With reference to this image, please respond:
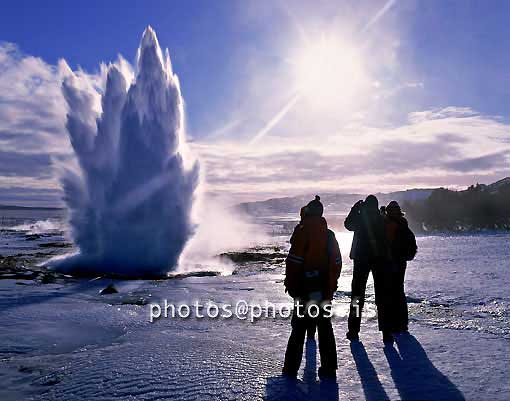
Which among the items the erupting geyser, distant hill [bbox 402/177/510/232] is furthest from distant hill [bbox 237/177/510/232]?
the erupting geyser

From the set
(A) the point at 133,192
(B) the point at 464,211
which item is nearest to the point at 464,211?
(B) the point at 464,211

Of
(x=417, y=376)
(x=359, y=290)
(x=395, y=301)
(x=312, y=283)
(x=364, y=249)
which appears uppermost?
(x=364, y=249)

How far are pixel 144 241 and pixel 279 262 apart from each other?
7.87m

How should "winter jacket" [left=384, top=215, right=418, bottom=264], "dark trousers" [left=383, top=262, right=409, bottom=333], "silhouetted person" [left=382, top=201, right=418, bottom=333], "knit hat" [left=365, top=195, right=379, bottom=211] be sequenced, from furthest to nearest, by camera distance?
1. "winter jacket" [left=384, top=215, right=418, bottom=264]
2. "silhouetted person" [left=382, top=201, right=418, bottom=333]
3. "dark trousers" [left=383, top=262, right=409, bottom=333]
4. "knit hat" [left=365, top=195, right=379, bottom=211]

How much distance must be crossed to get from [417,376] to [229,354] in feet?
8.73

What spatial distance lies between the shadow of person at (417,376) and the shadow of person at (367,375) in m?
0.22

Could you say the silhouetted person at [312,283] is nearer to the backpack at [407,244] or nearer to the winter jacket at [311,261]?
the winter jacket at [311,261]

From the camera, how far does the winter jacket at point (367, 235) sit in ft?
22.5

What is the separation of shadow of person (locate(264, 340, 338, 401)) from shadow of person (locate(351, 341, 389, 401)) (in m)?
0.38

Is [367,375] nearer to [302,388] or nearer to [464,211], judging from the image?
[302,388]

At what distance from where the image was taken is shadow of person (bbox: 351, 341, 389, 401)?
4.80 m

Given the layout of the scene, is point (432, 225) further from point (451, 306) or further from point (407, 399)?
point (407, 399)

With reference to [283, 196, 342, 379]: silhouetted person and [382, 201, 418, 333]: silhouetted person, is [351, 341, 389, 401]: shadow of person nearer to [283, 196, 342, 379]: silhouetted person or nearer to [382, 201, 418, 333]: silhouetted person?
[283, 196, 342, 379]: silhouetted person

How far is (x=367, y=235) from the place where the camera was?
22.8 feet
